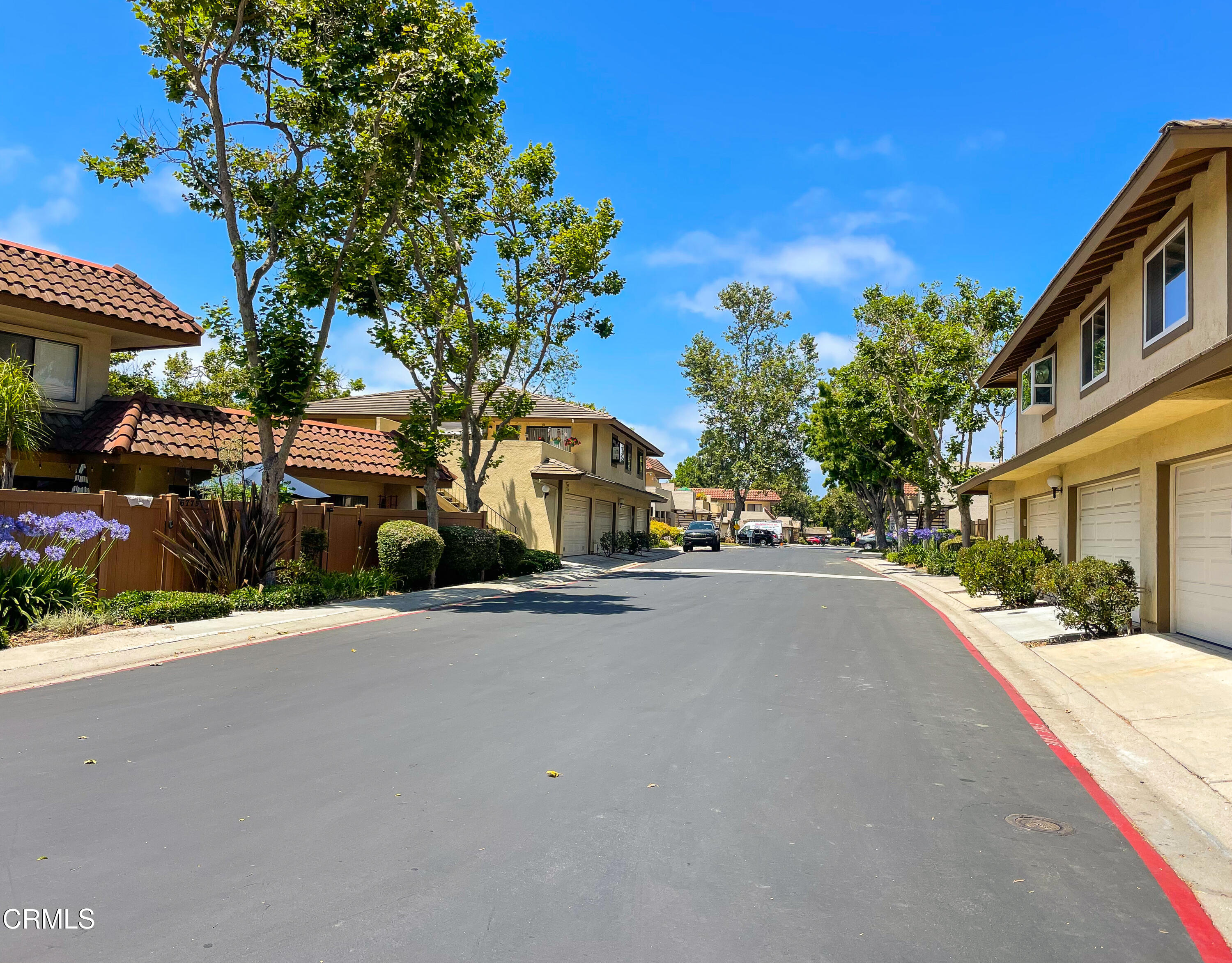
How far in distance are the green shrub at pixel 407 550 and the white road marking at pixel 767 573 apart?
10512 mm

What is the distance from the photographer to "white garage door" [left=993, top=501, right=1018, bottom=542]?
22500 mm

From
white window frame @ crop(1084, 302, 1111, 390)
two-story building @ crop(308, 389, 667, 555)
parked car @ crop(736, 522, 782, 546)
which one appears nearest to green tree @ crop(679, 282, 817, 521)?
parked car @ crop(736, 522, 782, 546)

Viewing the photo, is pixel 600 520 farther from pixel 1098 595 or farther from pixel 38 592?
pixel 38 592

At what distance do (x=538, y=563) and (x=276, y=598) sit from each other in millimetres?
13188

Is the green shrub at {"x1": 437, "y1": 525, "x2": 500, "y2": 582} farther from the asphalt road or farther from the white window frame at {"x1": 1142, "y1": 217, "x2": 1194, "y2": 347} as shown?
the white window frame at {"x1": 1142, "y1": 217, "x2": 1194, "y2": 347}

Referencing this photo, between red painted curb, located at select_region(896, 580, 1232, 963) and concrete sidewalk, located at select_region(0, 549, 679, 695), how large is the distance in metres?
9.38

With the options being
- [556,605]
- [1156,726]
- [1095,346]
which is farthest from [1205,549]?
[556,605]

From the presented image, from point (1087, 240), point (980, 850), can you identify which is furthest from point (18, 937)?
point (1087, 240)

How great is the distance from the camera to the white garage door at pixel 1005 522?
22.5 meters

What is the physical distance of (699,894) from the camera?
3.97 metres

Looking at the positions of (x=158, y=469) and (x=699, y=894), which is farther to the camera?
(x=158, y=469)

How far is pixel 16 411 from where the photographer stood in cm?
1307

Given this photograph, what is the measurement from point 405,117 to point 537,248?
9.12 metres

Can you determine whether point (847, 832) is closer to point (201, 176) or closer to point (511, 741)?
point (511, 741)
